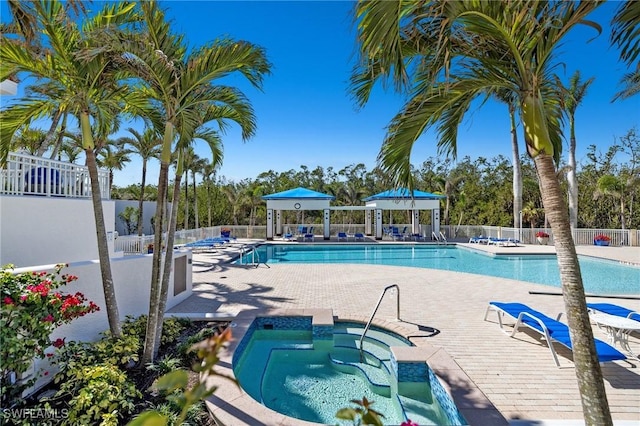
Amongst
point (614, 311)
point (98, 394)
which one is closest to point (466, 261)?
point (614, 311)

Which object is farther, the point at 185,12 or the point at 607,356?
the point at 185,12

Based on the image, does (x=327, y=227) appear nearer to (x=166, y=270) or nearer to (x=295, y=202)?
(x=295, y=202)

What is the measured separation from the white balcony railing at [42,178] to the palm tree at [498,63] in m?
6.13

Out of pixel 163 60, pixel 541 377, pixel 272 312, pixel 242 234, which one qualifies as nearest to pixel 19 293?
pixel 163 60

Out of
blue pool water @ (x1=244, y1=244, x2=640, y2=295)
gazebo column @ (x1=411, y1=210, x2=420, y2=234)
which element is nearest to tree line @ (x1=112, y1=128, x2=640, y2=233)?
gazebo column @ (x1=411, y1=210, x2=420, y2=234)

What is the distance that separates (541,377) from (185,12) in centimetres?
758

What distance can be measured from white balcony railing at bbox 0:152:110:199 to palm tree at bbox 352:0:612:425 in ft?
20.1

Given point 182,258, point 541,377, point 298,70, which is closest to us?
point 541,377

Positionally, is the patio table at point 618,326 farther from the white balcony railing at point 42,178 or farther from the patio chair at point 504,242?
the patio chair at point 504,242

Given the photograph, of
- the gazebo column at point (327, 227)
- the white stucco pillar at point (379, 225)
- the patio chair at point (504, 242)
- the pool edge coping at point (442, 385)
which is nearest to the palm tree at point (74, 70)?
the pool edge coping at point (442, 385)

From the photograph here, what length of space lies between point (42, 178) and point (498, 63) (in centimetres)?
729

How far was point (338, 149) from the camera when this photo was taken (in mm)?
27969

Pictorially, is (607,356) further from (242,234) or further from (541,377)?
(242,234)

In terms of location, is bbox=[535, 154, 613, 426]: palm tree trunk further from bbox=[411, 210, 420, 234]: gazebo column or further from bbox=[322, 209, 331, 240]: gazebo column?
bbox=[411, 210, 420, 234]: gazebo column
